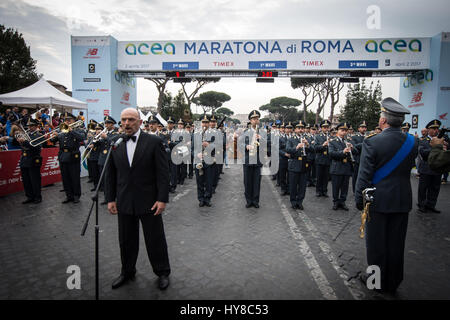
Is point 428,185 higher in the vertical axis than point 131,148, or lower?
lower

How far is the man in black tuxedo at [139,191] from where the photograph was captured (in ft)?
10.1

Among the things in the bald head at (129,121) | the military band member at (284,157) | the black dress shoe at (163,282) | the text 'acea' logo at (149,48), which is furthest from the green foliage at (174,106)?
the black dress shoe at (163,282)

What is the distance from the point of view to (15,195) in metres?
7.80

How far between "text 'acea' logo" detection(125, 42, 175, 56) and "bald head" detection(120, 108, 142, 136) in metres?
13.8

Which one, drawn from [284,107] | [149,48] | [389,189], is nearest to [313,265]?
[389,189]

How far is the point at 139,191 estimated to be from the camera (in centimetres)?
311

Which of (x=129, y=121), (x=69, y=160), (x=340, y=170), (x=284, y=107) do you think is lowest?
(x=340, y=170)

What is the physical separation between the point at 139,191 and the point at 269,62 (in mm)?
13837

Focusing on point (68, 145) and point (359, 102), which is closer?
point (68, 145)

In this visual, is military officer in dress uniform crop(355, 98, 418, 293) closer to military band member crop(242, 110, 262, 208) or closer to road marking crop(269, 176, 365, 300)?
road marking crop(269, 176, 365, 300)

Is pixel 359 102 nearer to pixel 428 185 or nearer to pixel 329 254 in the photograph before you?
pixel 428 185

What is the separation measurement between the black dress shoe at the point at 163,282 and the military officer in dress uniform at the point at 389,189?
2.60 meters
